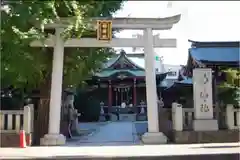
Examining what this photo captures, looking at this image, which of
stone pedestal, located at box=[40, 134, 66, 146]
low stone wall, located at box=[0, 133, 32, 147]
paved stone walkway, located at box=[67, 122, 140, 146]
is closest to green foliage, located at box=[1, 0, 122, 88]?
low stone wall, located at box=[0, 133, 32, 147]

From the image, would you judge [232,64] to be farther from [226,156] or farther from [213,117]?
[226,156]

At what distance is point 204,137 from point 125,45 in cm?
452

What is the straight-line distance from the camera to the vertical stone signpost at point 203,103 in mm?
13828

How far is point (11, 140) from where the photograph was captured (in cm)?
1327

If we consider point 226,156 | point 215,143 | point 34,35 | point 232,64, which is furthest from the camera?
point 232,64

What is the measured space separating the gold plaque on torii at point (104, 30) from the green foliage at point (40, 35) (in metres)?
0.39

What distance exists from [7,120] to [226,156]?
801cm

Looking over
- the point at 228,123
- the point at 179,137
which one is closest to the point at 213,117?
Result: the point at 228,123

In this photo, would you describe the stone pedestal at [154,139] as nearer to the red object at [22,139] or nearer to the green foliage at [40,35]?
the green foliage at [40,35]

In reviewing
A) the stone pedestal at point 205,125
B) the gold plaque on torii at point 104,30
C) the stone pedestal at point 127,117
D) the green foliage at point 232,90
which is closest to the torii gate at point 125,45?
the gold plaque on torii at point 104,30

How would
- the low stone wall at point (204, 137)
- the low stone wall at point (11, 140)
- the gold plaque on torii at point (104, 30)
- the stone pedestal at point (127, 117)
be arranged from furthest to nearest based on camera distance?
the stone pedestal at point (127, 117), the low stone wall at point (204, 137), the gold plaque on torii at point (104, 30), the low stone wall at point (11, 140)

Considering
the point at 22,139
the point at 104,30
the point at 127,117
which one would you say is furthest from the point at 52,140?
the point at 127,117

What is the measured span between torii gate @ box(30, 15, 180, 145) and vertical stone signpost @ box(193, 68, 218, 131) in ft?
4.74

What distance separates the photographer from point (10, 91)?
21.9 meters
